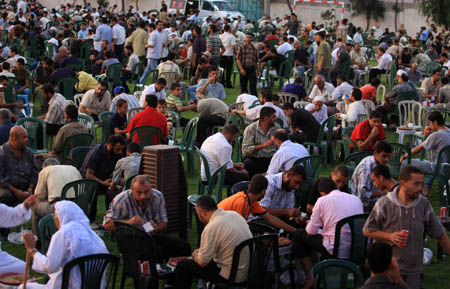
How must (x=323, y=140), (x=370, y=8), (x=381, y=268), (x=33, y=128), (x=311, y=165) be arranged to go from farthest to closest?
(x=370, y=8) < (x=323, y=140) < (x=33, y=128) < (x=311, y=165) < (x=381, y=268)

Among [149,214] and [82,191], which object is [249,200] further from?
[82,191]

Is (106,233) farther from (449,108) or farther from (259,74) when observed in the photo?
(259,74)

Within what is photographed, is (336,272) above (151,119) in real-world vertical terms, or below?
below

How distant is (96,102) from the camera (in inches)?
488

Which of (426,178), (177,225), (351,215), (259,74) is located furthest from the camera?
(259,74)

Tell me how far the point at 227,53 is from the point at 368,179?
38.0 ft

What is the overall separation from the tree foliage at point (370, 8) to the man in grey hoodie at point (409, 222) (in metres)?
36.8

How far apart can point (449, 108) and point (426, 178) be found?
13.9 feet

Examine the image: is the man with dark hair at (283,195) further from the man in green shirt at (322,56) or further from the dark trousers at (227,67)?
the dark trousers at (227,67)

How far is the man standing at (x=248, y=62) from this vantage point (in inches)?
655

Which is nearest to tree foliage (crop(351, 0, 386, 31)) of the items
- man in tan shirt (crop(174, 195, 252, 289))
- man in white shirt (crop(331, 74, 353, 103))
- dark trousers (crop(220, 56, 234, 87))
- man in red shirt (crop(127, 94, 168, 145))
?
dark trousers (crop(220, 56, 234, 87))

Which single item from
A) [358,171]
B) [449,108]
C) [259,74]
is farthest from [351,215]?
[259,74]

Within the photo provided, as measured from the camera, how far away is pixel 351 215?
6699mm

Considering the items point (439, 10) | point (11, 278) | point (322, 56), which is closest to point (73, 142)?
point (11, 278)
